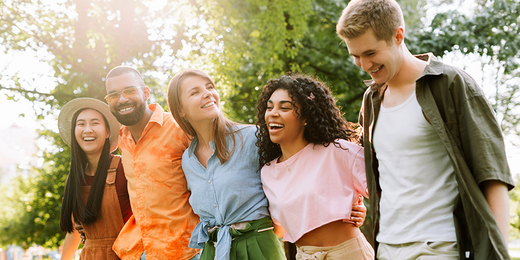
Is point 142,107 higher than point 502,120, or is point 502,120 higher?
point 142,107

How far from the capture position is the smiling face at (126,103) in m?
3.72

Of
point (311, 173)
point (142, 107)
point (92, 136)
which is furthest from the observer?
point (92, 136)

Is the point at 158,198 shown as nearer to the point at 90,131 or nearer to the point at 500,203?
the point at 90,131

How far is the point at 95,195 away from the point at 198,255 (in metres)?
1.17

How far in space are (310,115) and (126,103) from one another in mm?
1725

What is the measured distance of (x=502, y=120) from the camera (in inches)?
449

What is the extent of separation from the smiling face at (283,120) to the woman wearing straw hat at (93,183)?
179cm

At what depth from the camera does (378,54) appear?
7.20 feet

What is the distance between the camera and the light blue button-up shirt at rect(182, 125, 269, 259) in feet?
10.00

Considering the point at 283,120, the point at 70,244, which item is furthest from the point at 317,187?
the point at 70,244

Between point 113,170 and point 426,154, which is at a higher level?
point 113,170

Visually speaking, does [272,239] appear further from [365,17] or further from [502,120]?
[502,120]

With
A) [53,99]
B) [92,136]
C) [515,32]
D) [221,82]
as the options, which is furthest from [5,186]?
[515,32]

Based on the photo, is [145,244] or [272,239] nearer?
[272,239]
